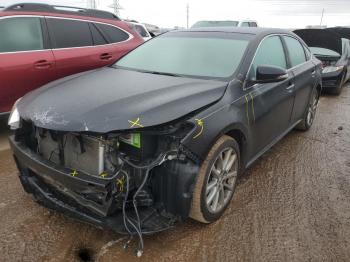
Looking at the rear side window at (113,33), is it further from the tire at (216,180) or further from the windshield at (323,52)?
the windshield at (323,52)

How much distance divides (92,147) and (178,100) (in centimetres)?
70

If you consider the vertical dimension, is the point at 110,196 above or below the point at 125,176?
below

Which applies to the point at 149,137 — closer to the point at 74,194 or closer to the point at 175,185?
the point at 175,185

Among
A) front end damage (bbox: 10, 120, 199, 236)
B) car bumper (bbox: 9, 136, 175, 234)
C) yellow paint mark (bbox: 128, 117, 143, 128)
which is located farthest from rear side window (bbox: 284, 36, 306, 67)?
car bumper (bbox: 9, 136, 175, 234)

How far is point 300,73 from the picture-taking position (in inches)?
168

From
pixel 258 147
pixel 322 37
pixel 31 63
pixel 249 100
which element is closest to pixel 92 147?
pixel 249 100

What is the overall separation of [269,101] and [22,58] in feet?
10.4

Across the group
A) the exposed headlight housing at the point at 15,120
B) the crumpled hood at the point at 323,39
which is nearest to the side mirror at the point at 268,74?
the exposed headlight housing at the point at 15,120

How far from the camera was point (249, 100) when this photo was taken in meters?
3.00

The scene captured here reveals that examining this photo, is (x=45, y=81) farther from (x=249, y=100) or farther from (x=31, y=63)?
(x=249, y=100)

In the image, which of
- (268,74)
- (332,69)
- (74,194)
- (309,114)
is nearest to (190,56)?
(268,74)

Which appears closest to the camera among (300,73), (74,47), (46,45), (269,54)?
(269,54)

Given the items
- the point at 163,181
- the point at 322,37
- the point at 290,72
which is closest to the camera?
the point at 163,181

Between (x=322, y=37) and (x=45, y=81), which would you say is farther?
(x=322, y=37)
